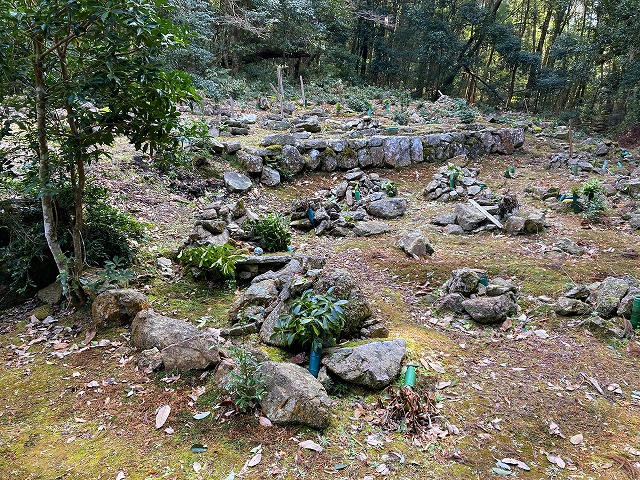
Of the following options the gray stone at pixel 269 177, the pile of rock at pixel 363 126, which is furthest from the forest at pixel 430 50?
the gray stone at pixel 269 177

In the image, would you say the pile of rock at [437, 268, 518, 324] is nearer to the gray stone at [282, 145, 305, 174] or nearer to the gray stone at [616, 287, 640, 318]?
the gray stone at [616, 287, 640, 318]

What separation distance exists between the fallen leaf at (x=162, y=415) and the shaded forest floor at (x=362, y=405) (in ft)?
0.11

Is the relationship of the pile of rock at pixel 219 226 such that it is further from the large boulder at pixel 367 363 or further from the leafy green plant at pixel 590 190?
the leafy green plant at pixel 590 190

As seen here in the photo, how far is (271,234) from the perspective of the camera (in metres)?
6.13

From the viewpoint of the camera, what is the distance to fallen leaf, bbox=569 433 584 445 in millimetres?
2719

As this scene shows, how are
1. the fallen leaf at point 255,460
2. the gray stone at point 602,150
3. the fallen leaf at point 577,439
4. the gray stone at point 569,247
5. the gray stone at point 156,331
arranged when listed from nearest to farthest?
the fallen leaf at point 255,460 < the fallen leaf at point 577,439 < the gray stone at point 156,331 < the gray stone at point 569,247 < the gray stone at point 602,150

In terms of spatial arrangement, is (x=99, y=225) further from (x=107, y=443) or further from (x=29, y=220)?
(x=107, y=443)

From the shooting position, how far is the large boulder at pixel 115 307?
3711 millimetres

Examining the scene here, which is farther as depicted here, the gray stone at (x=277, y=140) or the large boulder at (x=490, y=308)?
the gray stone at (x=277, y=140)

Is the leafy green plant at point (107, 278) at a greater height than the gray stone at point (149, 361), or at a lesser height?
greater

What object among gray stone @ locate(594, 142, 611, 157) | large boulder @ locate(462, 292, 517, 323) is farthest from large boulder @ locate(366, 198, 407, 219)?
gray stone @ locate(594, 142, 611, 157)

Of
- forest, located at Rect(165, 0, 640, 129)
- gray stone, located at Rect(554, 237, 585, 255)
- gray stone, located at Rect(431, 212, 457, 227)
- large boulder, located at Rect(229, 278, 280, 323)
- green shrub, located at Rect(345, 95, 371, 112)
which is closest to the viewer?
large boulder, located at Rect(229, 278, 280, 323)

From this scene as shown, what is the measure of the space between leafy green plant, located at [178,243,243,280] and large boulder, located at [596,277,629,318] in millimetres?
4179

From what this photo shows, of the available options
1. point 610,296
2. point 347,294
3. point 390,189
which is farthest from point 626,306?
point 390,189
